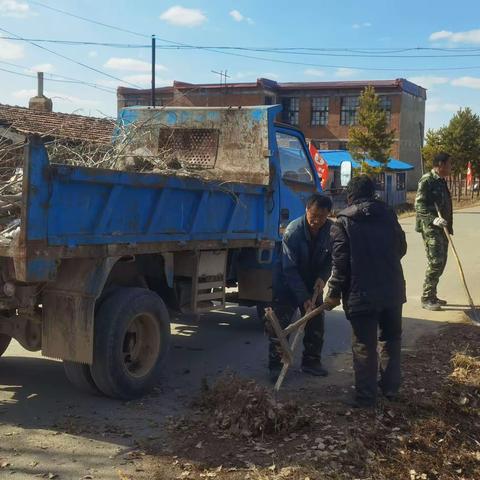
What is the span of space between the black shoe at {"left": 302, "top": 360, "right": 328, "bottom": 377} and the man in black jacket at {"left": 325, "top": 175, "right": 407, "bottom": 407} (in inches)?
38.6

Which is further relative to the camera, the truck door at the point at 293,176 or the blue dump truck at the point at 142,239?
the truck door at the point at 293,176

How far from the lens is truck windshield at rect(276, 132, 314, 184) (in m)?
7.32

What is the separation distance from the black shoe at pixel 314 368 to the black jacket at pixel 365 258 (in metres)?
1.18

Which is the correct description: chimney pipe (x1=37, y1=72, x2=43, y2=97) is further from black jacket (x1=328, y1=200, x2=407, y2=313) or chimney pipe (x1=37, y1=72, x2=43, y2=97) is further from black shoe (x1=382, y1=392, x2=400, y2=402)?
black shoe (x1=382, y1=392, x2=400, y2=402)

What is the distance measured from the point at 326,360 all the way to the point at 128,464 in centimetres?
297

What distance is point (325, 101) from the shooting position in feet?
163

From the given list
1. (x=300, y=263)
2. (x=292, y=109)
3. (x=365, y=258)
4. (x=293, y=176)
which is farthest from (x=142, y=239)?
(x=292, y=109)

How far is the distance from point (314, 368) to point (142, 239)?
2.08 metres

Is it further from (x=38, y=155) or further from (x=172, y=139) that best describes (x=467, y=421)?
(x=172, y=139)

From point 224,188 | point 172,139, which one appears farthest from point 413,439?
point 172,139

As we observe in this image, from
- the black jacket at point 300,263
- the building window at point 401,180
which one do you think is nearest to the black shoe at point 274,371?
the black jacket at point 300,263

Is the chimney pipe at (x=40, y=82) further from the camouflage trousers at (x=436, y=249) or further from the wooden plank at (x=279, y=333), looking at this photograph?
the wooden plank at (x=279, y=333)

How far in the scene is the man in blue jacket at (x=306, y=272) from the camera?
5617 mm

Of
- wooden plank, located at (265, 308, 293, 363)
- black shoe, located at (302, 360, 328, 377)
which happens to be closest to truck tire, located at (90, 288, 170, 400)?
wooden plank, located at (265, 308, 293, 363)
